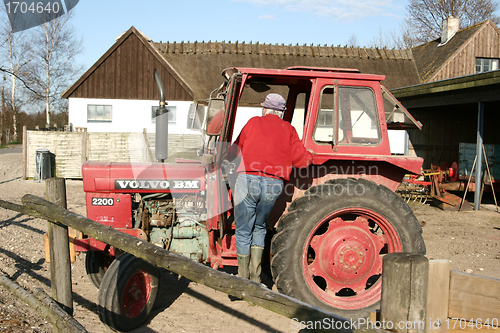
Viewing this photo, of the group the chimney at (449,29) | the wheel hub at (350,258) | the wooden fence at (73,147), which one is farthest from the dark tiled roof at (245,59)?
the wheel hub at (350,258)

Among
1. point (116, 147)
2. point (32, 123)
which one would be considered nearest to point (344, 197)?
point (116, 147)

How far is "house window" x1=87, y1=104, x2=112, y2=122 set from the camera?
16656 millimetres

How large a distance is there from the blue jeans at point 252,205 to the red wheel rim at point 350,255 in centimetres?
A: 48

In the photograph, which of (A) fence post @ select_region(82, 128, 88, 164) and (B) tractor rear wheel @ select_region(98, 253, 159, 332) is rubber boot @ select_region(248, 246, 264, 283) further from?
(A) fence post @ select_region(82, 128, 88, 164)

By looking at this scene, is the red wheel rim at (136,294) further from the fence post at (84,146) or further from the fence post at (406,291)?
the fence post at (84,146)

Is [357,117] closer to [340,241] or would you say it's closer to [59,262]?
[340,241]

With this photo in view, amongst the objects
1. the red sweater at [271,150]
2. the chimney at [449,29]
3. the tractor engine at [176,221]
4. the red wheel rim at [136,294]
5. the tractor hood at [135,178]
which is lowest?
the red wheel rim at [136,294]

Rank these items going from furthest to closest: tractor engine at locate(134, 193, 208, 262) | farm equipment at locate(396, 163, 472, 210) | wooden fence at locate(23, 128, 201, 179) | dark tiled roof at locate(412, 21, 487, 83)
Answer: dark tiled roof at locate(412, 21, 487, 83) < wooden fence at locate(23, 128, 201, 179) < farm equipment at locate(396, 163, 472, 210) < tractor engine at locate(134, 193, 208, 262)

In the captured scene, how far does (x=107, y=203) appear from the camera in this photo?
11.9 feet

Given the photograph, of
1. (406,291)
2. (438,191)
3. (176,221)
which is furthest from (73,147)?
(406,291)

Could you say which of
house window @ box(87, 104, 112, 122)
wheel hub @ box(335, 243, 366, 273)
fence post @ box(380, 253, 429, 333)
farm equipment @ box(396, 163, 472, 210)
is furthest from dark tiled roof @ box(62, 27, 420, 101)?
fence post @ box(380, 253, 429, 333)

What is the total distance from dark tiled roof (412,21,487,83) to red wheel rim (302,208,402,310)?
58.4 feet

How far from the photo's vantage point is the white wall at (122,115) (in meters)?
16.6

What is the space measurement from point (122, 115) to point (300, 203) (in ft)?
48.8
